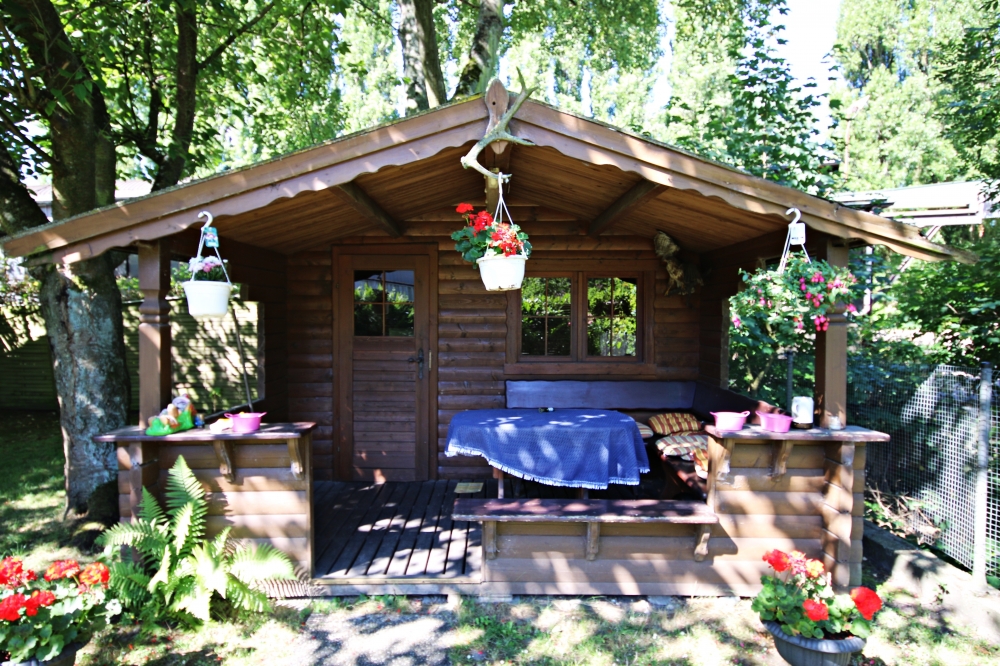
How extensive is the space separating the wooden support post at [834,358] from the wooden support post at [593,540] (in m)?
1.56

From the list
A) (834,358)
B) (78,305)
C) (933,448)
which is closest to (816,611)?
(834,358)

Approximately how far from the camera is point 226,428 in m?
3.71

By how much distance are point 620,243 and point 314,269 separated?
3.04 meters

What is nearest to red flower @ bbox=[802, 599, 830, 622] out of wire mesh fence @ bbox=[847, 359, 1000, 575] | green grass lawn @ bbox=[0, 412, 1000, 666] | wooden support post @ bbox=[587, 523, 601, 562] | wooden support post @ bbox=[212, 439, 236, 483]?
green grass lawn @ bbox=[0, 412, 1000, 666]

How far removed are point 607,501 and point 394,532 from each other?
5.68 ft

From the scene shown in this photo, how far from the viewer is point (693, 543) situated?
379 centimetres

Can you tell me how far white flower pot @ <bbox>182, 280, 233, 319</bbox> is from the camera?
3.49m

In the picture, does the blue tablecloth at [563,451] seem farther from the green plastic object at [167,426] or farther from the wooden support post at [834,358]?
the green plastic object at [167,426]

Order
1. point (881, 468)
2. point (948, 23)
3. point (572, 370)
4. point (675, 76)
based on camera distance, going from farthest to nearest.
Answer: point (675, 76) < point (948, 23) < point (572, 370) < point (881, 468)

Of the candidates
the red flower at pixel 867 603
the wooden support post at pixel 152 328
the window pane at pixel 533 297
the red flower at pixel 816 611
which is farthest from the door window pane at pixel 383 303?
the red flower at pixel 867 603

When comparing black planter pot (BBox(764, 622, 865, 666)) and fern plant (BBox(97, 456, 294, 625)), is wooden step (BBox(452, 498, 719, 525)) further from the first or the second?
fern plant (BBox(97, 456, 294, 625))

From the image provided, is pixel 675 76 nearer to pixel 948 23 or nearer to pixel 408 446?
pixel 948 23

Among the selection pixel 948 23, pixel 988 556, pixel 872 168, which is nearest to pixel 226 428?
pixel 988 556

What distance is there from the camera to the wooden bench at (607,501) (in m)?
3.65
